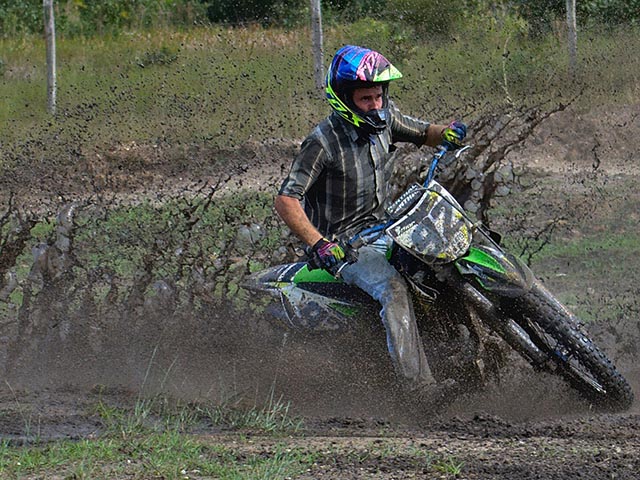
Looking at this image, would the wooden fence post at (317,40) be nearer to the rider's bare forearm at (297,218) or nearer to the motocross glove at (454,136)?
the motocross glove at (454,136)

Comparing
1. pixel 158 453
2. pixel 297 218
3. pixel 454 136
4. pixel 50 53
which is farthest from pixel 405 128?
pixel 50 53

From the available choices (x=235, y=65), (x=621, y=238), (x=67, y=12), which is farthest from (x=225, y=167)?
(x=67, y=12)

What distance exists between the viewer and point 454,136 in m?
6.38

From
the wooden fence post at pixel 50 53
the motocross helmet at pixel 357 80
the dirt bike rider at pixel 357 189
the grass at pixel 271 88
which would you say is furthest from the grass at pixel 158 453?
the wooden fence post at pixel 50 53

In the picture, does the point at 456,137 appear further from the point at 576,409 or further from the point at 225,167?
the point at 225,167

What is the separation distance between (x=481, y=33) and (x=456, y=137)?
29.6 ft

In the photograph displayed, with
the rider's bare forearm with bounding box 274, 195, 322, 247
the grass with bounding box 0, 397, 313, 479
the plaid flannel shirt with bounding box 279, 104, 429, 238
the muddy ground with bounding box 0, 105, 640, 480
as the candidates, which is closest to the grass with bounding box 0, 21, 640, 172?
the muddy ground with bounding box 0, 105, 640, 480

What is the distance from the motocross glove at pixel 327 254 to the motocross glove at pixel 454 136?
963mm

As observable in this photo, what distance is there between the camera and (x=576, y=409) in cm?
615

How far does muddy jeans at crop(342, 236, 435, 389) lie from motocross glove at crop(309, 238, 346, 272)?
1.19 ft

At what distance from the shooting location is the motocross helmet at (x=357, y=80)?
19.6 ft

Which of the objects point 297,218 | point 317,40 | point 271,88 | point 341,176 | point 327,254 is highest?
point 317,40

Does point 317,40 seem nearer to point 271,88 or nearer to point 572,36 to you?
point 271,88

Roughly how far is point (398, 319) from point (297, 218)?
683 millimetres
